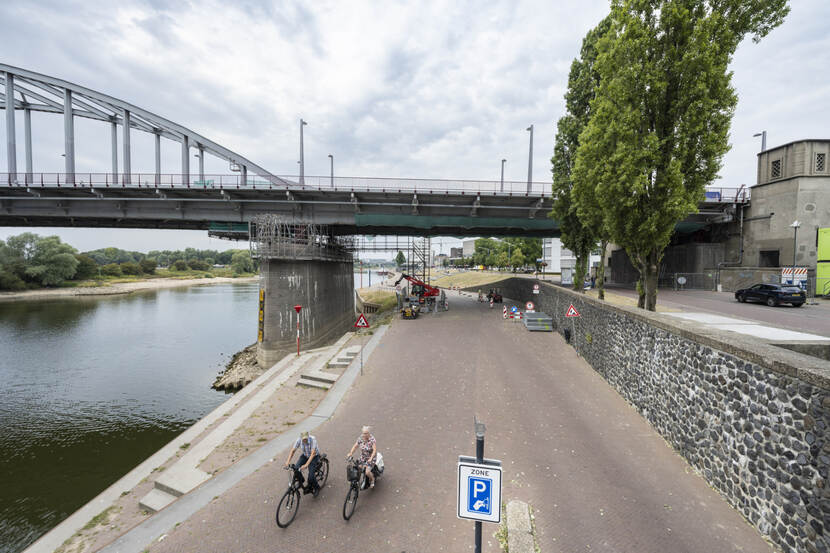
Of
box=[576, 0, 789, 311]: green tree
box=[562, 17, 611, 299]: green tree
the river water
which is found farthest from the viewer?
box=[562, 17, 611, 299]: green tree

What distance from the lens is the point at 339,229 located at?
117 feet

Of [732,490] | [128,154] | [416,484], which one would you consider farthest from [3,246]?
[732,490]

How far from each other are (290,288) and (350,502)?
20117 millimetres

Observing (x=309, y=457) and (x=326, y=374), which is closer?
(x=309, y=457)

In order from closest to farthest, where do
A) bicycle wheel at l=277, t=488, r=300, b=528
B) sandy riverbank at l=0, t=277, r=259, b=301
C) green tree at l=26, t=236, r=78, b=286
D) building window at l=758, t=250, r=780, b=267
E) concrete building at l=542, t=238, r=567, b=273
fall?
1. bicycle wheel at l=277, t=488, r=300, b=528
2. building window at l=758, t=250, r=780, b=267
3. sandy riverbank at l=0, t=277, r=259, b=301
4. green tree at l=26, t=236, r=78, b=286
5. concrete building at l=542, t=238, r=567, b=273

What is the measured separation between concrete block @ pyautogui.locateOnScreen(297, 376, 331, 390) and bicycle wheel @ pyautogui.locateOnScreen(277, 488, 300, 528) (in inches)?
294

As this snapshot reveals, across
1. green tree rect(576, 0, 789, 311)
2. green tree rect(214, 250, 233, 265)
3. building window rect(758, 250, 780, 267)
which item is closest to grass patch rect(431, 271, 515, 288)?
building window rect(758, 250, 780, 267)

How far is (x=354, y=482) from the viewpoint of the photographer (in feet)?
20.4

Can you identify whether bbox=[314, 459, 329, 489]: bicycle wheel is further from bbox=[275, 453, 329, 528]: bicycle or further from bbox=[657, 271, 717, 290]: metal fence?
bbox=[657, 271, 717, 290]: metal fence

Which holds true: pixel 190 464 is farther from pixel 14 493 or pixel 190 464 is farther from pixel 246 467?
pixel 14 493

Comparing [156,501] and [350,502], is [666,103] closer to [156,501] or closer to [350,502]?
[350,502]

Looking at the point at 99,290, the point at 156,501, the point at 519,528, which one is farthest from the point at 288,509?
the point at 99,290

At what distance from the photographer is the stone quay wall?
15.2 ft

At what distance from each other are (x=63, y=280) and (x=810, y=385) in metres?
110
